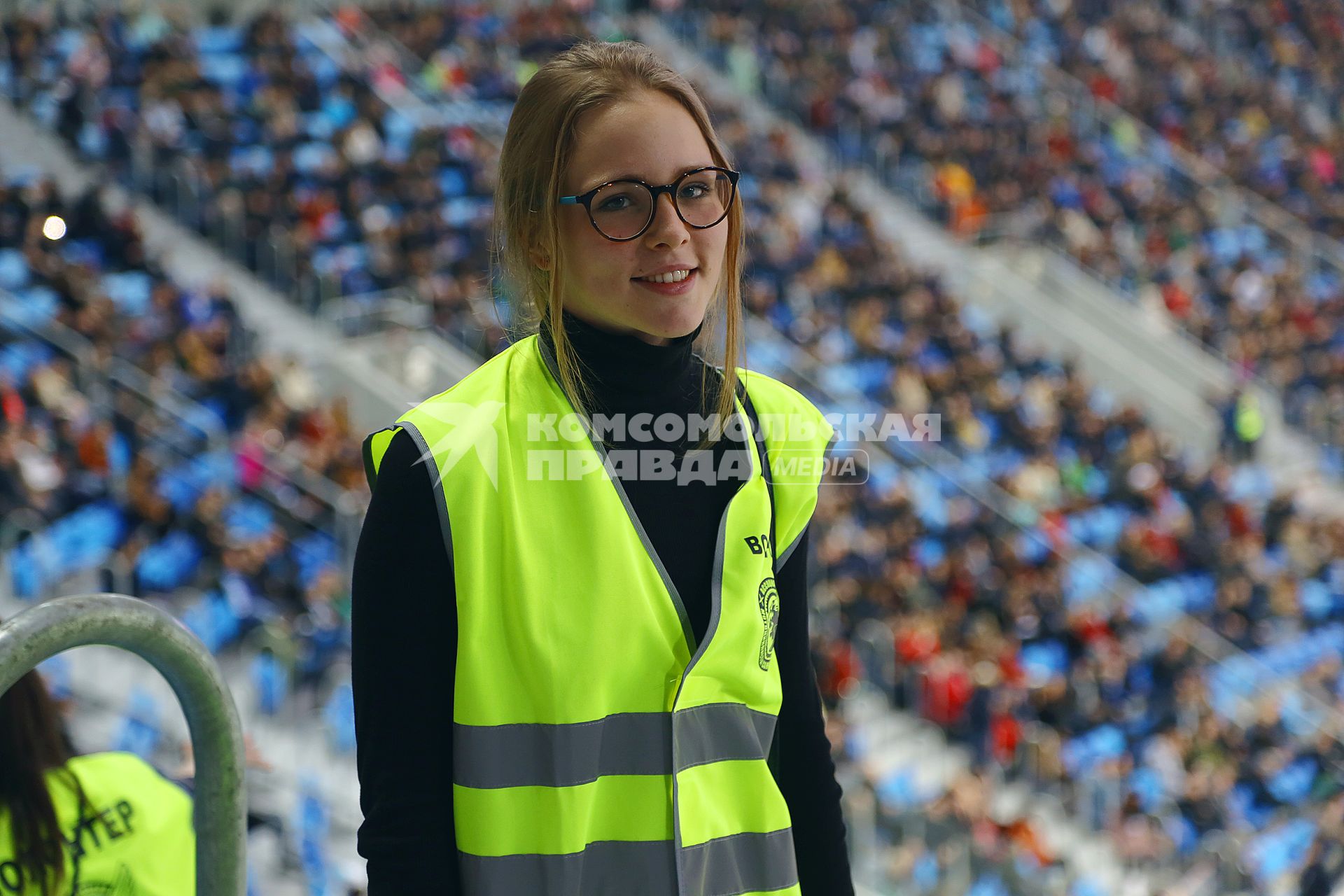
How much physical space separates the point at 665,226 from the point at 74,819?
34.0 inches

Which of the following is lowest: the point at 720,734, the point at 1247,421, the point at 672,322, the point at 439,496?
the point at 1247,421

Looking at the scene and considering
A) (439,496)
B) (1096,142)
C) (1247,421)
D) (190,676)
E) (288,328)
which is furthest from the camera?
(1096,142)

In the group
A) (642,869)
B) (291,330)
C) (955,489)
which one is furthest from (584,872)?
(955,489)

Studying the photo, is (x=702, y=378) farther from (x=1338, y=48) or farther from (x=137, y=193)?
(x=1338, y=48)

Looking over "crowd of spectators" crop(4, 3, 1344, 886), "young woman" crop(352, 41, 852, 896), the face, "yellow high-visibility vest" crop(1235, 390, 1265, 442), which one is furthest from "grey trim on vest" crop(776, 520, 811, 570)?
"yellow high-visibility vest" crop(1235, 390, 1265, 442)

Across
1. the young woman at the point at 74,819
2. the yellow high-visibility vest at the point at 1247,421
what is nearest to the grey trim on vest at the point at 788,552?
the young woman at the point at 74,819

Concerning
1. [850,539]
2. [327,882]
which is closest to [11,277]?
[327,882]

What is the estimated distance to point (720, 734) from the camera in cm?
125

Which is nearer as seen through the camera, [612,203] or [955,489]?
[612,203]

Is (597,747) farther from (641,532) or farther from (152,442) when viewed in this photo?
(152,442)

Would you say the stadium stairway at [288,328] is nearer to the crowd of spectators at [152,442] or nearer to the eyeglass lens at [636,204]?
the crowd of spectators at [152,442]

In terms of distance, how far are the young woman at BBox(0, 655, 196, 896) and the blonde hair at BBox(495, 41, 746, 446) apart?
0.63 metres

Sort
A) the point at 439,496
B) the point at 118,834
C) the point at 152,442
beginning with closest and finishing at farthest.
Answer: the point at 439,496 → the point at 118,834 → the point at 152,442

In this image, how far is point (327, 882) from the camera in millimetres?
5008
